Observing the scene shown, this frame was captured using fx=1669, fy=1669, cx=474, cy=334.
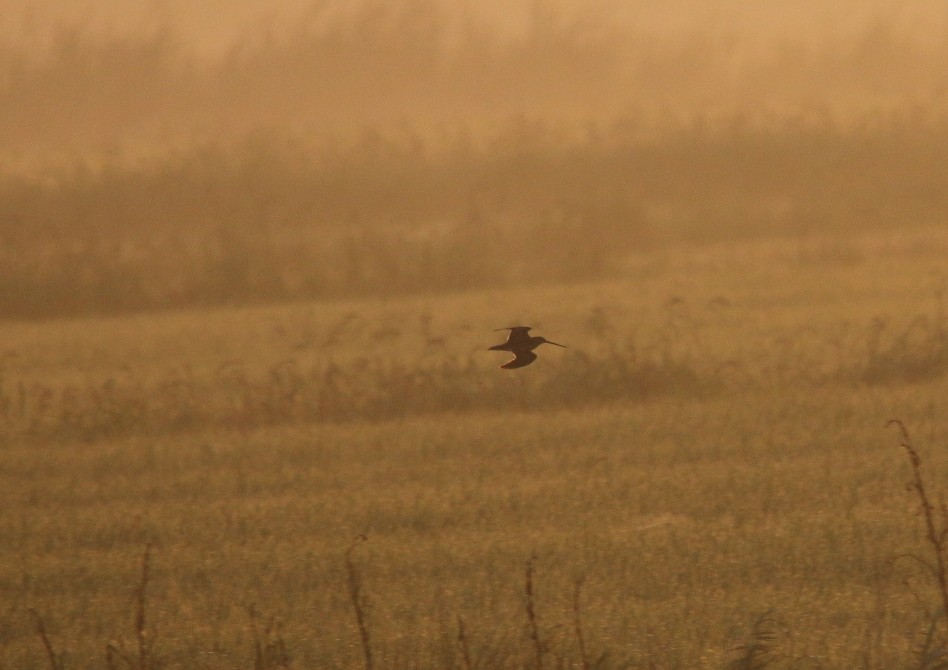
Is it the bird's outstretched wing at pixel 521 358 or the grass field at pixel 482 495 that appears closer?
the bird's outstretched wing at pixel 521 358

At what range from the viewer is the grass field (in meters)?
5.06

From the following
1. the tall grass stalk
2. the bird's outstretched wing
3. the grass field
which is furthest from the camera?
the grass field

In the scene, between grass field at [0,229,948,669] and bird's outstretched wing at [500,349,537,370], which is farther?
grass field at [0,229,948,669]

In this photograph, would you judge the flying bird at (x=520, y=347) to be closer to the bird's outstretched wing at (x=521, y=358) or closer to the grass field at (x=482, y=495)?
the bird's outstretched wing at (x=521, y=358)

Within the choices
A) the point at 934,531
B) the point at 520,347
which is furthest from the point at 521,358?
the point at 934,531

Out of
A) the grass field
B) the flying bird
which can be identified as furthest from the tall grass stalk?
the flying bird

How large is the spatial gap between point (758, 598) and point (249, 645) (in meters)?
1.62

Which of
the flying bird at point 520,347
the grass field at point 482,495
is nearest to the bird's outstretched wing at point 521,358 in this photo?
the flying bird at point 520,347

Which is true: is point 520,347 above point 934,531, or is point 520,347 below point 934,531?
above

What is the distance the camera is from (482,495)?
6.91 meters

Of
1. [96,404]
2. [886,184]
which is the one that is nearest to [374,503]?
[96,404]

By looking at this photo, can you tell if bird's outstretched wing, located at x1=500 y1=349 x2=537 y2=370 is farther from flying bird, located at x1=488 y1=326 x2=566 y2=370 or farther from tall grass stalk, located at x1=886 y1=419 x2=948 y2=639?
tall grass stalk, located at x1=886 y1=419 x2=948 y2=639

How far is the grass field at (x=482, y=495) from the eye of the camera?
506 cm

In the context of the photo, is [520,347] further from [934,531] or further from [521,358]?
[934,531]
